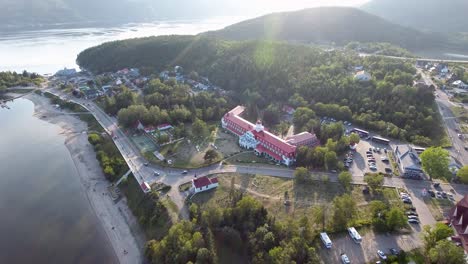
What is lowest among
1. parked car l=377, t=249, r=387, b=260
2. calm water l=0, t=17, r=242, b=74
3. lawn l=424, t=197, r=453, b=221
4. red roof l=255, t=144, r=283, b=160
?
calm water l=0, t=17, r=242, b=74

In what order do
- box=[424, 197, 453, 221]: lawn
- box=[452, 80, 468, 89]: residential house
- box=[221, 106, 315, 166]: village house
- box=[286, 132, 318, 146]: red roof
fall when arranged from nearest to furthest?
box=[424, 197, 453, 221]: lawn → box=[221, 106, 315, 166]: village house → box=[286, 132, 318, 146]: red roof → box=[452, 80, 468, 89]: residential house

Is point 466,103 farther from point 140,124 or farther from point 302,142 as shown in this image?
point 140,124

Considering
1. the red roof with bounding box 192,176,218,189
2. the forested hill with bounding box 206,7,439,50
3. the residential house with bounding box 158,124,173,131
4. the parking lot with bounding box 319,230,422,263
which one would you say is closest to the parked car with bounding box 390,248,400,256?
the parking lot with bounding box 319,230,422,263

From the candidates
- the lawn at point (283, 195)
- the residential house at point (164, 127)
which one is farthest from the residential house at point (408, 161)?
the residential house at point (164, 127)

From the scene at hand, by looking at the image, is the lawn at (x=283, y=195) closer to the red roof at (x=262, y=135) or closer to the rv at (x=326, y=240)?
the rv at (x=326, y=240)

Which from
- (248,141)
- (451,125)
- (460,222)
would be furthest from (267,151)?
(451,125)

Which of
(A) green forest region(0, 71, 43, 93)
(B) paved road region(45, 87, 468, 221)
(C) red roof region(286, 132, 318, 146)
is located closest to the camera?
(B) paved road region(45, 87, 468, 221)

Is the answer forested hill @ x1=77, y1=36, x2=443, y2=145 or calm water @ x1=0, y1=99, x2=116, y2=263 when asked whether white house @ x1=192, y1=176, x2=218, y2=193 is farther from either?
forested hill @ x1=77, y1=36, x2=443, y2=145

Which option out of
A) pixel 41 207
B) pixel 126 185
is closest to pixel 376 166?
pixel 126 185
